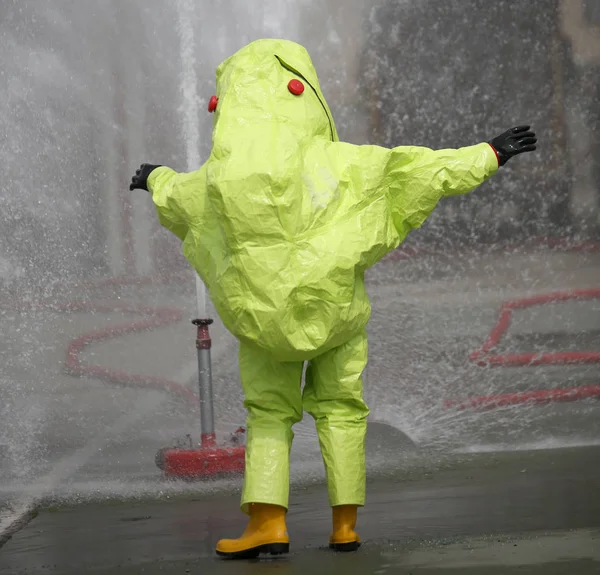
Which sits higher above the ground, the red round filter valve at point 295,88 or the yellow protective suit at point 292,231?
the red round filter valve at point 295,88

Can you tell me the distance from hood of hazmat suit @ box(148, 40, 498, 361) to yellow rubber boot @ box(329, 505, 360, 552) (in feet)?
1.39

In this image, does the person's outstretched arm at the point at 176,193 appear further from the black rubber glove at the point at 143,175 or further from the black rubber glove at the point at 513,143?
the black rubber glove at the point at 513,143

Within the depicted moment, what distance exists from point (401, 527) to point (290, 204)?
3.51 feet

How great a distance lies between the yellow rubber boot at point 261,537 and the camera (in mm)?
3334

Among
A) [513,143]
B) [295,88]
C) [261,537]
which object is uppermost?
[295,88]

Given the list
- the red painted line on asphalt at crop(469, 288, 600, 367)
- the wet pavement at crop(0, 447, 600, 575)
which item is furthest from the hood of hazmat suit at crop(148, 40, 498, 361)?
the red painted line on asphalt at crop(469, 288, 600, 367)

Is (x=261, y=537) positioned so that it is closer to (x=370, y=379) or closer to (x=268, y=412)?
(x=268, y=412)

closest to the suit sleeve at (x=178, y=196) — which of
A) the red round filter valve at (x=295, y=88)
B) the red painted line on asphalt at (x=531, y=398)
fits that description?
the red round filter valve at (x=295, y=88)

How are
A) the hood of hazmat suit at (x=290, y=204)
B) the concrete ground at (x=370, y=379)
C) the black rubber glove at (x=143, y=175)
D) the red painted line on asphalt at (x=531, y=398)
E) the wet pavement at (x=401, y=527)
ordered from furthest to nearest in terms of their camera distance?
the red painted line on asphalt at (x=531, y=398) < the concrete ground at (x=370, y=379) < the black rubber glove at (x=143, y=175) < the hood of hazmat suit at (x=290, y=204) < the wet pavement at (x=401, y=527)

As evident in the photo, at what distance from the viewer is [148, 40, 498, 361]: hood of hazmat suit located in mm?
3250

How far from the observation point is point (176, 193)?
349 cm

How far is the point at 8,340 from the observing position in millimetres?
8078

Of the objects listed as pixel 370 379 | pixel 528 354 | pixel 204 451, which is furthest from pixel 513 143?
pixel 528 354

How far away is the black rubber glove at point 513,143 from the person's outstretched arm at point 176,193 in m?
0.79
